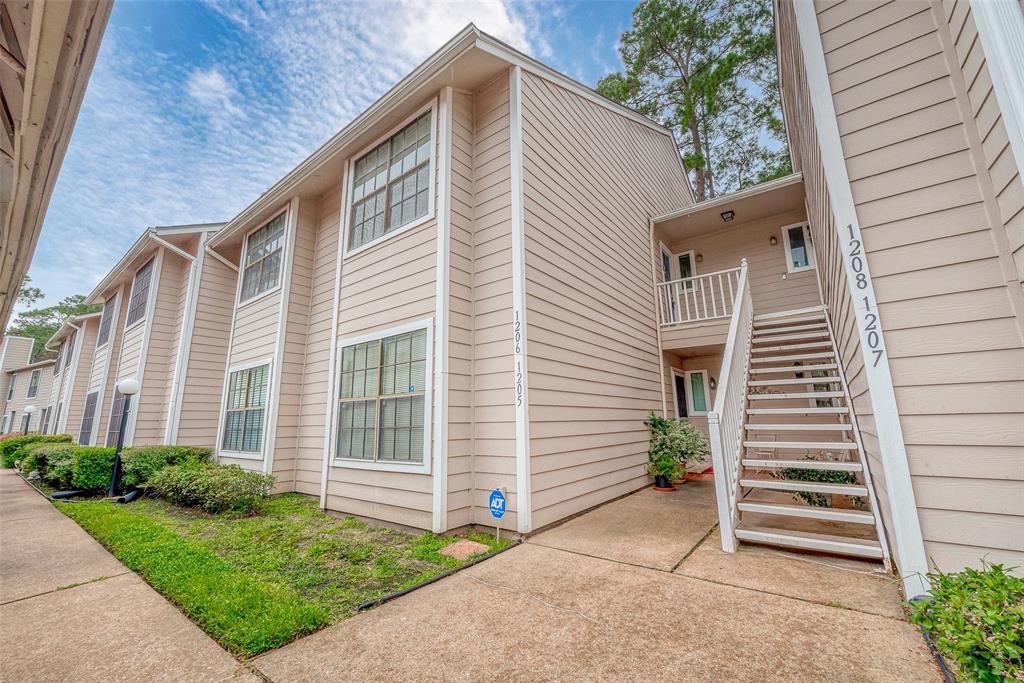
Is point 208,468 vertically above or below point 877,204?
below

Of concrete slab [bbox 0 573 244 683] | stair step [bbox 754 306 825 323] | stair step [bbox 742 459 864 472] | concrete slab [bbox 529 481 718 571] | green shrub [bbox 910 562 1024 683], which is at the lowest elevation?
concrete slab [bbox 0 573 244 683]

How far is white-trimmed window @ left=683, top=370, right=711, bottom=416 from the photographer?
8828mm

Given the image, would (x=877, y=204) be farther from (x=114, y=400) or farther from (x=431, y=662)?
(x=114, y=400)

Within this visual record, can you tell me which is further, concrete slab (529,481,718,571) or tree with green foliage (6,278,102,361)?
tree with green foliage (6,278,102,361)

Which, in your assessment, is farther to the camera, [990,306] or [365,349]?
[365,349]

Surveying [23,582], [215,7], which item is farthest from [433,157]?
[215,7]

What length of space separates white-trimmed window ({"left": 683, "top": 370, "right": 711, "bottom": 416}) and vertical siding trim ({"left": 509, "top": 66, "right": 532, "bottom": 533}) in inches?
239

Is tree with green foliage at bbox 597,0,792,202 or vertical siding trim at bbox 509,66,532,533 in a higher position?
tree with green foliage at bbox 597,0,792,202

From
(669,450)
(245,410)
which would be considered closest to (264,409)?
(245,410)

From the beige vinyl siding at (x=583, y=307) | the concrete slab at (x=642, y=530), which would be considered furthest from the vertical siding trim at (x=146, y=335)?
the concrete slab at (x=642, y=530)

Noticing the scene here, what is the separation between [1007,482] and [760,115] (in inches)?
587

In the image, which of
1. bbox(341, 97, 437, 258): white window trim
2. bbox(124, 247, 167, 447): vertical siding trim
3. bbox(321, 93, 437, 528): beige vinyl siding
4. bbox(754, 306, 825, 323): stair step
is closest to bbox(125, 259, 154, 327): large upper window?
bbox(124, 247, 167, 447): vertical siding trim

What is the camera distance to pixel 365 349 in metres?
5.32

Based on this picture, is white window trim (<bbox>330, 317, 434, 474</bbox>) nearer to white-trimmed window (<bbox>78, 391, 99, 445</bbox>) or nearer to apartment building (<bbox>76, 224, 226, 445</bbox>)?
apartment building (<bbox>76, 224, 226, 445</bbox>)
